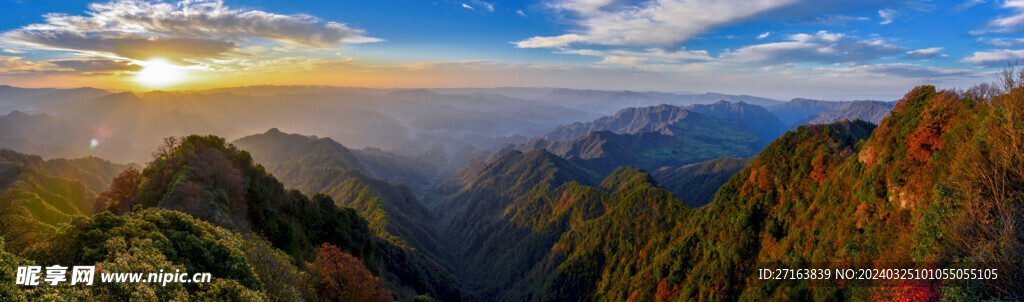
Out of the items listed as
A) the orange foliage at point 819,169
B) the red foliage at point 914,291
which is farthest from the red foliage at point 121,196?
the orange foliage at point 819,169

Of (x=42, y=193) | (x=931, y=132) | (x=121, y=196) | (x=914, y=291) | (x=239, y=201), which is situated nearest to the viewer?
(x=914, y=291)

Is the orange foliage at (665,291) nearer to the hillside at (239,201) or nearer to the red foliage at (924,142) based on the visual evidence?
the red foliage at (924,142)

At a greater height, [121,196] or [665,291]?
[121,196]

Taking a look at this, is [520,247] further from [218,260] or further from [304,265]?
[218,260]

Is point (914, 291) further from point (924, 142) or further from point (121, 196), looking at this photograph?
point (121, 196)

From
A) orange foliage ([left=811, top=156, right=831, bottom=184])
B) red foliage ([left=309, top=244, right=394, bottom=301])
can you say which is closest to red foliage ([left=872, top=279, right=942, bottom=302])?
orange foliage ([left=811, top=156, right=831, bottom=184])

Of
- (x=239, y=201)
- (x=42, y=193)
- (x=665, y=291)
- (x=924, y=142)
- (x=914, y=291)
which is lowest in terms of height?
(x=665, y=291)

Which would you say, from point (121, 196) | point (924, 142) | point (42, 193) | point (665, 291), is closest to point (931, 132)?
point (924, 142)
